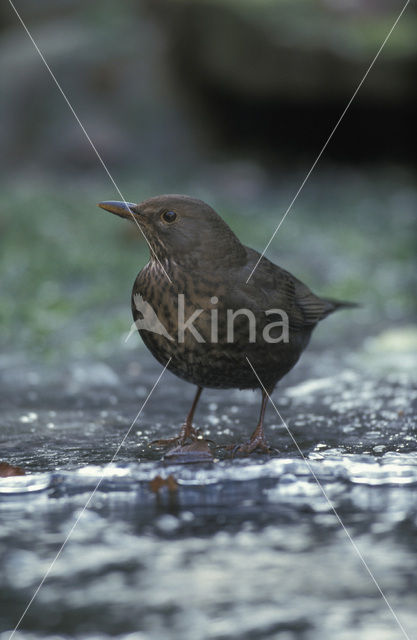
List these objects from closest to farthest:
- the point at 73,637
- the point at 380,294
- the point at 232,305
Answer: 1. the point at 73,637
2. the point at 232,305
3. the point at 380,294

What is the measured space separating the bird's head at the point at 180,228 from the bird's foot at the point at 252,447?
0.80 meters

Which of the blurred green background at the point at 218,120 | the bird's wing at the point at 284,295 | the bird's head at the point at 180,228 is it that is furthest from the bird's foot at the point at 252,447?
the blurred green background at the point at 218,120

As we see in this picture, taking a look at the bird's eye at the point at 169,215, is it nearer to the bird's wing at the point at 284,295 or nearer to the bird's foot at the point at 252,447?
the bird's wing at the point at 284,295

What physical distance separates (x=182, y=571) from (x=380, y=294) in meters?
4.98

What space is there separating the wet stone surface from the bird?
318 mm

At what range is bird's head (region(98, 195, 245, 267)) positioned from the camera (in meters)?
3.85

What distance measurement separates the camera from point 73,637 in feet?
7.54

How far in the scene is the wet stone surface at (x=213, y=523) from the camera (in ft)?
7.89

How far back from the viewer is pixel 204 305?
12.1 ft

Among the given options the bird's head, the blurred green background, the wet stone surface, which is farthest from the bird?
the blurred green background

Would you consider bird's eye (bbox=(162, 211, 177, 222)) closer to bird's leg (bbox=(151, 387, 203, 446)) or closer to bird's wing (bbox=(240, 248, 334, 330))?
bird's wing (bbox=(240, 248, 334, 330))

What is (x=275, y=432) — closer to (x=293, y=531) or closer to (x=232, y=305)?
(x=232, y=305)

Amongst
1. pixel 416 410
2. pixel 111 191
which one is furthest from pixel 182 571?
pixel 111 191

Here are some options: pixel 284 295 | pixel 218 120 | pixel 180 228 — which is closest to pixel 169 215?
pixel 180 228
